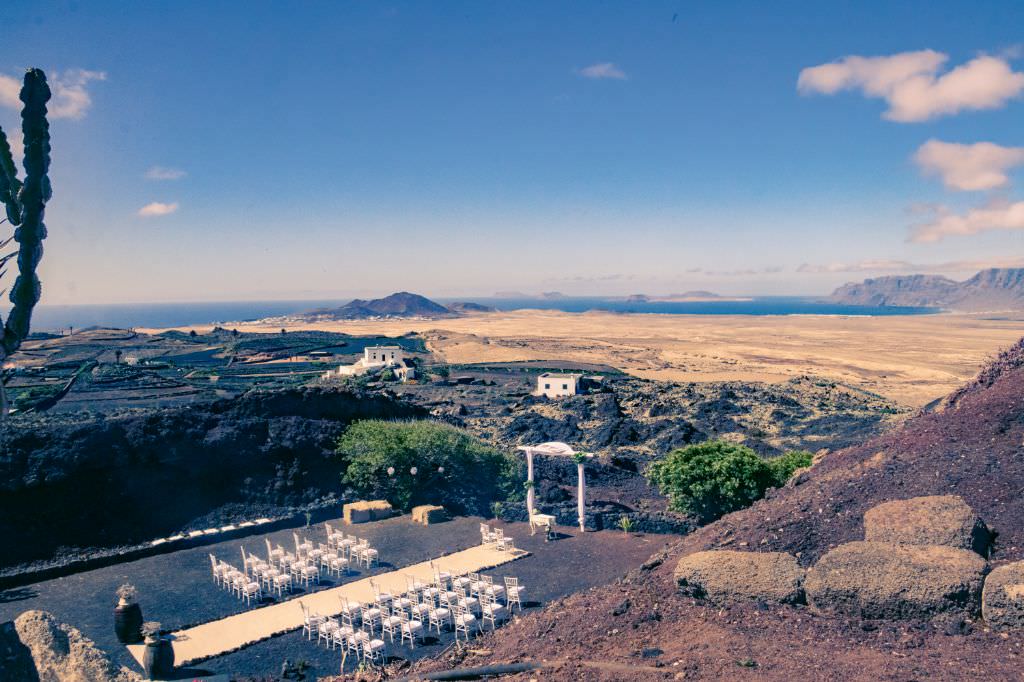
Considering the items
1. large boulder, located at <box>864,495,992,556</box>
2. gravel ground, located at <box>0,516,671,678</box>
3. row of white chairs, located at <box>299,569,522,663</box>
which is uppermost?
large boulder, located at <box>864,495,992,556</box>

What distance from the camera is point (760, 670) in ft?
29.9

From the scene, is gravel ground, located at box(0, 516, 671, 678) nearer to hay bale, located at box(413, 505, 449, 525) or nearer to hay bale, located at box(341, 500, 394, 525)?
hay bale, located at box(413, 505, 449, 525)

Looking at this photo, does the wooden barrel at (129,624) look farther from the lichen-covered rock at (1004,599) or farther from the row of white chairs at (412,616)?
the lichen-covered rock at (1004,599)

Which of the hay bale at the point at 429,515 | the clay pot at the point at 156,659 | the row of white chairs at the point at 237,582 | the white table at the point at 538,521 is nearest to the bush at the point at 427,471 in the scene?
the hay bale at the point at 429,515

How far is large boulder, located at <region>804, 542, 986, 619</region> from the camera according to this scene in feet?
32.5

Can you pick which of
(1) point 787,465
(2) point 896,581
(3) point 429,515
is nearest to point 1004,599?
(2) point 896,581

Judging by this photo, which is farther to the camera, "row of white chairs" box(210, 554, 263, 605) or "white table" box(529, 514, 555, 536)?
"white table" box(529, 514, 555, 536)

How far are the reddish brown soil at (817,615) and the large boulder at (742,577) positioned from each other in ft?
0.84

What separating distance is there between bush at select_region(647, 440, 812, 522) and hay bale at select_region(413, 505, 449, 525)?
8168 mm

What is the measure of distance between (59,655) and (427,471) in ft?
56.2

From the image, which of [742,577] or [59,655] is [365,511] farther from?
[742,577]

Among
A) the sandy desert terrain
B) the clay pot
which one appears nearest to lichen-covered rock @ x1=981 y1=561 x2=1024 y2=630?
the clay pot

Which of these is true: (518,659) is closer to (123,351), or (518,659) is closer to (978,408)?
(978,408)

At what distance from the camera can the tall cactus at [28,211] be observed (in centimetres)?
741
